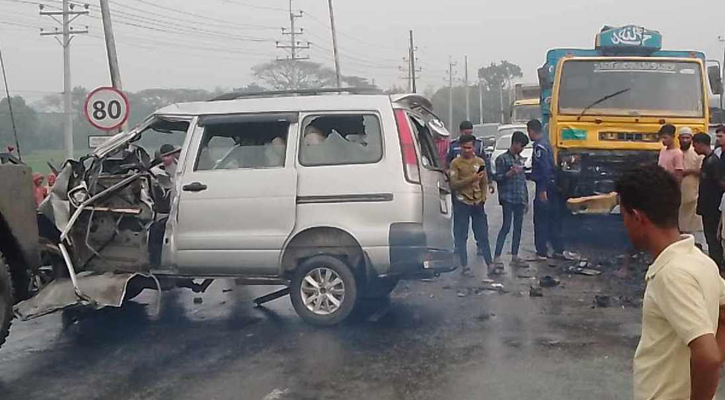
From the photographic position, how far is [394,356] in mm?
6809

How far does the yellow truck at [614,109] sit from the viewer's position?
42.2 ft

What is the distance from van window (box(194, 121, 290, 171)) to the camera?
776cm

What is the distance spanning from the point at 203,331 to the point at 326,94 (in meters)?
2.39

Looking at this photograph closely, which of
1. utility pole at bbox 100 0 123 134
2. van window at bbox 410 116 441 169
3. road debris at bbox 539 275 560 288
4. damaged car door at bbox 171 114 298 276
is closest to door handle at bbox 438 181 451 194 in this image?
van window at bbox 410 116 441 169

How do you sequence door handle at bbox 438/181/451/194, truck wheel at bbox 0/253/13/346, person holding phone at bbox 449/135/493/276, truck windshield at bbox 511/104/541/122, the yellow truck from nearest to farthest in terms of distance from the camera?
truck wheel at bbox 0/253/13/346 → door handle at bbox 438/181/451/194 → person holding phone at bbox 449/135/493/276 → the yellow truck → truck windshield at bbox 511/104/541/122

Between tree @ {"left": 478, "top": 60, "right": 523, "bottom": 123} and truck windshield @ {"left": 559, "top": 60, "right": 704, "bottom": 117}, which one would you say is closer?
truck windshield @ {"left": 559, "top": 60, "right": 704, "bottom": 117}

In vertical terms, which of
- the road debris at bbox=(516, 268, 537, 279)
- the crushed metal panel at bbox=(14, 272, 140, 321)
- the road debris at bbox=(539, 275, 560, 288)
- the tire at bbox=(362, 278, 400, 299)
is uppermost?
the crushed metal panel at bbox=(14, 272, 140, 321)

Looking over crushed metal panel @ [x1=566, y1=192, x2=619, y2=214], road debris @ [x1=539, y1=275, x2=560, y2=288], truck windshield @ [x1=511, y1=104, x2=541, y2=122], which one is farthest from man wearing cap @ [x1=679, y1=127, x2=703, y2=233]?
truck windshield @ [x1=511, y1=104, x2=541, y2=122]

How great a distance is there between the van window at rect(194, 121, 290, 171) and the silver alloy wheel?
3.45 feet

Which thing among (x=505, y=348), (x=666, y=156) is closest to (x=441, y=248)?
(x=505, y=348)

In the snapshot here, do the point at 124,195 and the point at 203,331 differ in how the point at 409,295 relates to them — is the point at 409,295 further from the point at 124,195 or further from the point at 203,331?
the point at 124,195

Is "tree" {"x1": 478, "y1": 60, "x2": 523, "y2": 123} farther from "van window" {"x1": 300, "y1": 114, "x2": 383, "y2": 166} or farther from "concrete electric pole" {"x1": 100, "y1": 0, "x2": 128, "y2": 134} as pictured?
"van window" {"x1": 300, "y1": 114, "x2": 383, "y2": 166}

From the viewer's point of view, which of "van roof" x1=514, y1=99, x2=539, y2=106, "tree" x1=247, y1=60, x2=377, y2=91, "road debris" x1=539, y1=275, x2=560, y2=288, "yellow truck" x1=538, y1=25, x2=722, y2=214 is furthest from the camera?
"tree" x1=247, y1=60, x2=377, y2=91

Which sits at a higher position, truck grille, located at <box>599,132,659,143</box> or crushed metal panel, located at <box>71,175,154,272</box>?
truck grille, located at <box>599,132,659,143</box>
